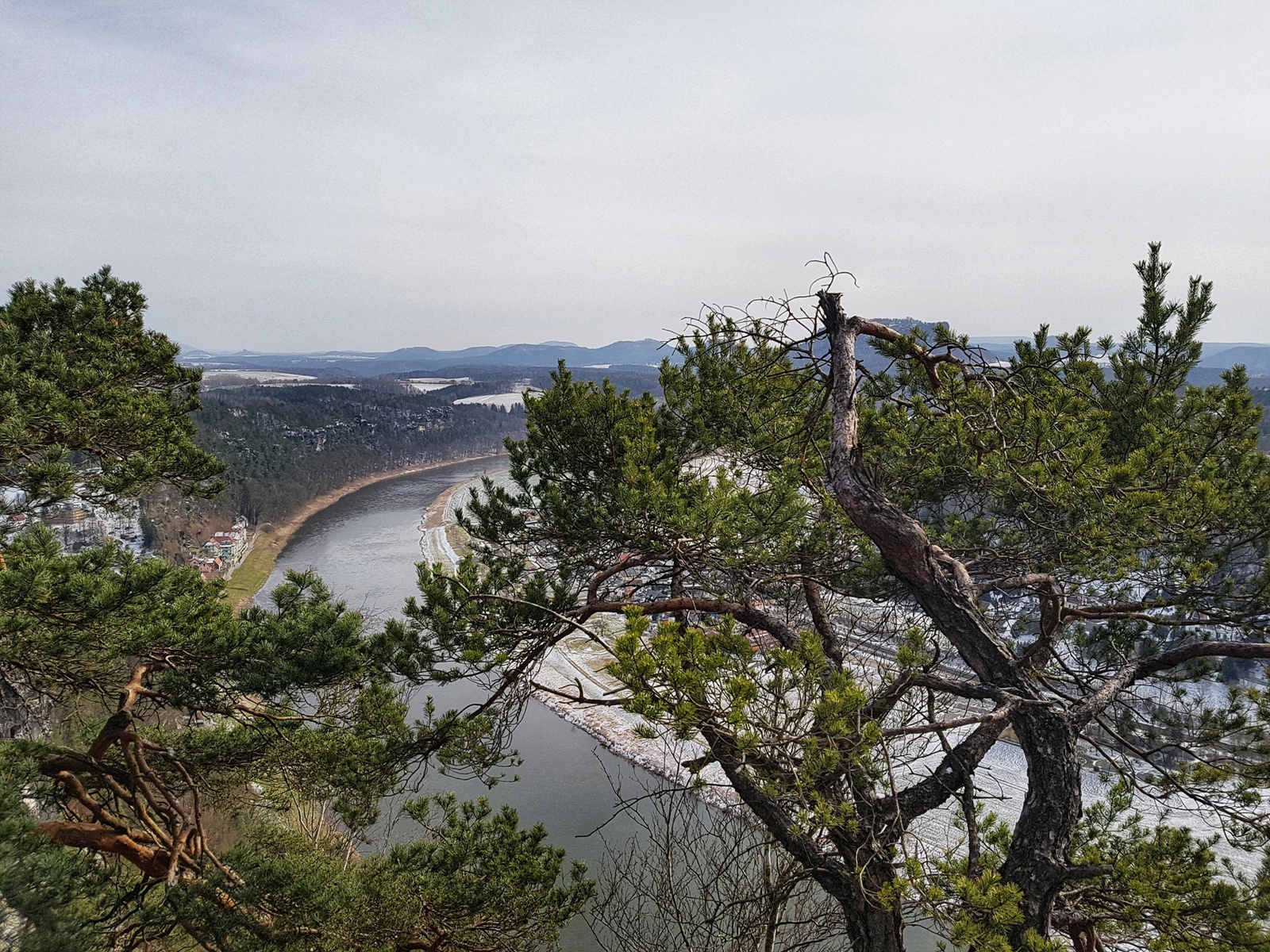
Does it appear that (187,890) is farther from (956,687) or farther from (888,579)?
(888,579)

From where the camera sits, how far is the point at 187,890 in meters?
3.47

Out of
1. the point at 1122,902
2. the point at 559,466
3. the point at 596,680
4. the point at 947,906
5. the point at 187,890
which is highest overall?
the point at 559,466

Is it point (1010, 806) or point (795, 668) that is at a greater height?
point (795, 668)

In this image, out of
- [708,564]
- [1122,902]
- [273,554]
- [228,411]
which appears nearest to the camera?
[1122,902]

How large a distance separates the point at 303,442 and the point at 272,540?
1723 centimetres

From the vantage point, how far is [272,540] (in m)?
34.4

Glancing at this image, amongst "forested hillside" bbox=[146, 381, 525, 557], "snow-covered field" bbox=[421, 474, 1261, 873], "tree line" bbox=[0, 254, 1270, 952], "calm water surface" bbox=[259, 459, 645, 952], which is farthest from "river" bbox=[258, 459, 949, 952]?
"forested hillside" bbox=[146, 381, 525, 557]

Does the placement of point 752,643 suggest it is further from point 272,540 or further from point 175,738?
point 272,540

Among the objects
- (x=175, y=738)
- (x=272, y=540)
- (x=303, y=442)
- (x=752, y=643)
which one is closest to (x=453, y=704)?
(x=175, y=738)

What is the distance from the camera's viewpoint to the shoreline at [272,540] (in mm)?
26500

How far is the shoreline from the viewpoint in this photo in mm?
26500

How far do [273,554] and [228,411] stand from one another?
20.4 meters

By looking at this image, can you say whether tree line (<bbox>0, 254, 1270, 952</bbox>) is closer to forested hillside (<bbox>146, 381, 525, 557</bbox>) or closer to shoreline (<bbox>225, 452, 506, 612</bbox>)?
shoreline (<bbox>225, 452, 506, 612</bbox>)

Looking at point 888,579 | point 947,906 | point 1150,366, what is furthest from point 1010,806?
point 947,906
